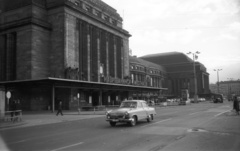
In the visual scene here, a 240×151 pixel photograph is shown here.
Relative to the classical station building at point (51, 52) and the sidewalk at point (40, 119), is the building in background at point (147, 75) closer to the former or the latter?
the classical station building at point (51, 52)

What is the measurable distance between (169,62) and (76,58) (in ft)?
317

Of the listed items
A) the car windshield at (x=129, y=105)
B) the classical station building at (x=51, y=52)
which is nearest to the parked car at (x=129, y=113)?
the car windshield at (x=129, y=105)

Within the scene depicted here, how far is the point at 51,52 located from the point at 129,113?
3962 centimetres

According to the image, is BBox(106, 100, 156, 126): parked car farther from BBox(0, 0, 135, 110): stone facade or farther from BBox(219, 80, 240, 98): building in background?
BBox(219, 80, 240, 98): building in background

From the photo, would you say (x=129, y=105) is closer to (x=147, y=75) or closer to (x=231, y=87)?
(x=147, y=75)

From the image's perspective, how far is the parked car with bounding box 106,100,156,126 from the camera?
15.1 meters

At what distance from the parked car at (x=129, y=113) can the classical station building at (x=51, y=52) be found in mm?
24874

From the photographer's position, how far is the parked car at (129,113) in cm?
1514

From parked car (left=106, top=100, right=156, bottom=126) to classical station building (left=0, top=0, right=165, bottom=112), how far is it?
81.6ft

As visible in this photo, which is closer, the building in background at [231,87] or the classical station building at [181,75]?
the classical station building at [181,75]

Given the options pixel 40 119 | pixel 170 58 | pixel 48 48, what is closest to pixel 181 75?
pixel 170 58

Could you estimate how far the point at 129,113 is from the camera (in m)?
15.2

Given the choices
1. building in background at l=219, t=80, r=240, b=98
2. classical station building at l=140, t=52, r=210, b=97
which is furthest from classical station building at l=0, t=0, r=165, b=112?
building in background at l=219, t=80, r=240, b=98

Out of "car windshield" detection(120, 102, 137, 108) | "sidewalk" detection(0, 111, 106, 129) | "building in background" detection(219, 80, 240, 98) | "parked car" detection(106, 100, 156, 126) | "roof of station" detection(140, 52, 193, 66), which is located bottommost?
"sidewalk" detection(0, 111, 106, 129)
